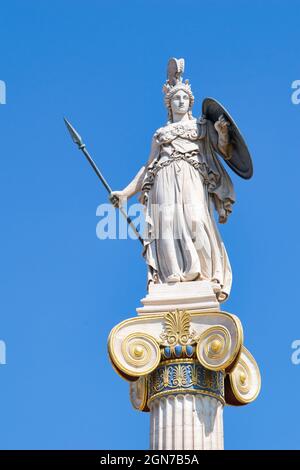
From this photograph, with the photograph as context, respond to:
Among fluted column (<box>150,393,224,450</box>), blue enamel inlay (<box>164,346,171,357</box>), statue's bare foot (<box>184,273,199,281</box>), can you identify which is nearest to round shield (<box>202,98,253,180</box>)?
statue's bare foot (<box>184,273,199,281</box>)

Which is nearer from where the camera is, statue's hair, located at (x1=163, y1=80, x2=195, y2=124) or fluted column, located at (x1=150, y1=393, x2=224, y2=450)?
fluted column, located at (x1=150, y1=393, x2=224, y2=450)

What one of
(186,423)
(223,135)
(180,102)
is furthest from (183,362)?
(180,102)

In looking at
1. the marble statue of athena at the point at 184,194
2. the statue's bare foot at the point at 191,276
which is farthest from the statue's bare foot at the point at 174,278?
the statue's bare foot at the point at 191,276

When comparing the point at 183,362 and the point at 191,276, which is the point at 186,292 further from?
the point at 183,362

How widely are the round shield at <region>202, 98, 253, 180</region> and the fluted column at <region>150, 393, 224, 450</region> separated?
462 cm

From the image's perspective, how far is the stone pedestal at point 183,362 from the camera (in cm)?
2111

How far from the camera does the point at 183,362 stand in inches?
853

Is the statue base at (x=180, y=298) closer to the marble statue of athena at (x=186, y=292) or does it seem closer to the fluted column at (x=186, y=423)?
the marble statue of athena at (x=186, y=292)

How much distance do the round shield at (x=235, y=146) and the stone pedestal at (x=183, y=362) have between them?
2.68 m

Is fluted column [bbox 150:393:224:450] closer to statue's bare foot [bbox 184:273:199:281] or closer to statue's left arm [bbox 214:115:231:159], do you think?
statue's bare foot [bbox 184:273:199:281]

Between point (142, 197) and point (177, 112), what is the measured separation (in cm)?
→ 178

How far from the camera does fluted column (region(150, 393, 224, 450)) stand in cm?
2086

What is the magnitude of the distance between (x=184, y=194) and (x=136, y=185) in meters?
1.36

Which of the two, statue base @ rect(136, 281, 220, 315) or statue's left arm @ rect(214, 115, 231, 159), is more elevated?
statue's left arm @ rect(214, 115, 231, 159)
